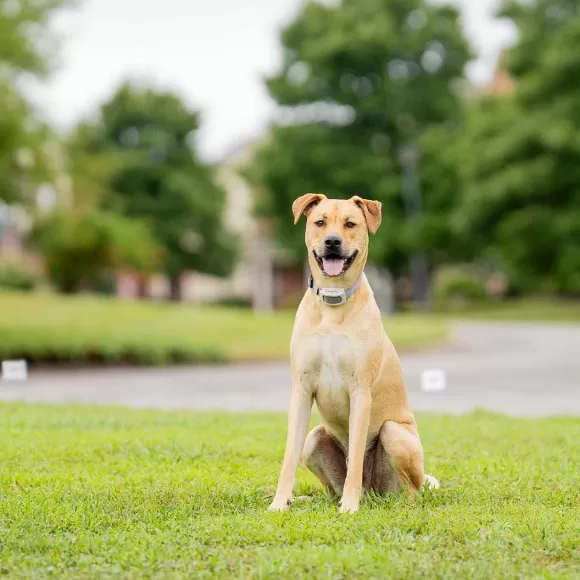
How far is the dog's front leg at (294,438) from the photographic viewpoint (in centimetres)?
498

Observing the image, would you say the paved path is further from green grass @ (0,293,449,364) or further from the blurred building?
the blurred building

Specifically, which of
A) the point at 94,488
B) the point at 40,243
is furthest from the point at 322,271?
the point at 40,243

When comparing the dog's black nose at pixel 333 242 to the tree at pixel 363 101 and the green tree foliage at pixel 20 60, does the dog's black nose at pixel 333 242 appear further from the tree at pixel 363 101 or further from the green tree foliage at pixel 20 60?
the tree at pixel 363 101

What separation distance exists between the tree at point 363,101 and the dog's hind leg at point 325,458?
111 feet

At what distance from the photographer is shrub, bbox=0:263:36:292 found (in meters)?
38.6

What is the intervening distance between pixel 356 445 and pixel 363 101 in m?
36.7

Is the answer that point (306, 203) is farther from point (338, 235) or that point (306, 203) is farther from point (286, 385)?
point (286, 385)

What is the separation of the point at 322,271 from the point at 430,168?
35.8 m

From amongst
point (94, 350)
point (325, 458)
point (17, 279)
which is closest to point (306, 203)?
point (325, 458)

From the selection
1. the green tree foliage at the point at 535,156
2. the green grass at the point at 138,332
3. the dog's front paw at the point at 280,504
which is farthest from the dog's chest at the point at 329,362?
the green tree foliage at the point at 535,156

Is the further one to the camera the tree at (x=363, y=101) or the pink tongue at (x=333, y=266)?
the tree at (x=363, y=101)

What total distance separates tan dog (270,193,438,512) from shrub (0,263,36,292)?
35.5 m

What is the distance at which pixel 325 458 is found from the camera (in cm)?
525

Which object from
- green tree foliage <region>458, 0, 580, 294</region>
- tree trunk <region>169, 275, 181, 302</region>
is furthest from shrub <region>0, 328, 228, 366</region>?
tree trunk <region>169, 275, 181, 302</region>
